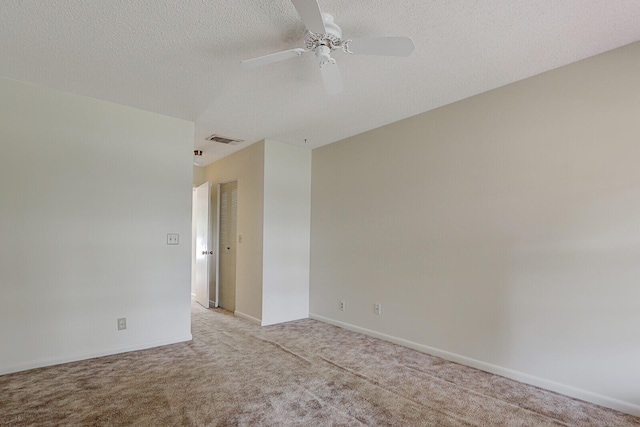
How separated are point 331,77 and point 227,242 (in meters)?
3.67

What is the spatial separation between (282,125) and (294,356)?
8.14ft

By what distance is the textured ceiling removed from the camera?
1882 mm

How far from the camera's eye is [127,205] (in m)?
3.29

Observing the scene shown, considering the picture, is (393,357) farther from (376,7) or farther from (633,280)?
(376,7)

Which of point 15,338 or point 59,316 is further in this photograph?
point 59,316

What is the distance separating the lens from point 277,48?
7.53 feet

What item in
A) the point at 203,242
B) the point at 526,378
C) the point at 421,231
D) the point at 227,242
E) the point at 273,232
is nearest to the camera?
the point at 526,378

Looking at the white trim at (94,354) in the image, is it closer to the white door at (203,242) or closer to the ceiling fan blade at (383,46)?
the white door at (203,242)

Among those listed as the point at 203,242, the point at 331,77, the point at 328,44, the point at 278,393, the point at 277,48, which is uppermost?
the point at 277,48

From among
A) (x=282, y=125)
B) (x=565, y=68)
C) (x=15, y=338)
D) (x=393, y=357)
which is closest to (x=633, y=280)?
(x=565, y=68)

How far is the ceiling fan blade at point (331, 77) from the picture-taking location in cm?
215

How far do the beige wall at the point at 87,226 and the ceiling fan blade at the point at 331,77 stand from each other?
2.05 m

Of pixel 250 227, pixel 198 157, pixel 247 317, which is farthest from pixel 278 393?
pixel 198 157

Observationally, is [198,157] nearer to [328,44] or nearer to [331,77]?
[331,77]
